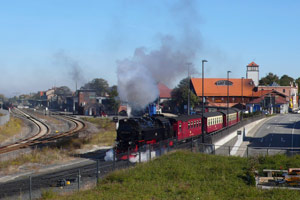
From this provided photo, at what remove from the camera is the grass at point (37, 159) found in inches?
1120

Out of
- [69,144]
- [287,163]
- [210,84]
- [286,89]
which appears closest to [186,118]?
[69,144]

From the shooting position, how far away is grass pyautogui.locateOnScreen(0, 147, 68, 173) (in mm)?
28438

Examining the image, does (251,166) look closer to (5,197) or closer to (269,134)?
(5,197)

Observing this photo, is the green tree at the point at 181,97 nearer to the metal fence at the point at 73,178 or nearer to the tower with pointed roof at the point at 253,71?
the tower with pointed roof at the point at 253,71

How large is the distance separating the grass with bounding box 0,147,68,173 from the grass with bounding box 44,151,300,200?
11.1 m

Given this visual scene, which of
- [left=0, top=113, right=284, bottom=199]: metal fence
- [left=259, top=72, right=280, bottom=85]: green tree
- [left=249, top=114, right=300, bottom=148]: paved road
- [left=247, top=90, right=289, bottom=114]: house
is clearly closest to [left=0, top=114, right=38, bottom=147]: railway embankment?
[left=0, top=113, right=284, bottom=199]: metal fence

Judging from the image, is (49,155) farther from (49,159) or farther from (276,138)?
(276,138)

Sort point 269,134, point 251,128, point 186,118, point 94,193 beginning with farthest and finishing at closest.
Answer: point 251,128, point 269,134, point 186,118, point 94,193

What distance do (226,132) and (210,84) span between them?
81370mm

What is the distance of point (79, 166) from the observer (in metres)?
29.3

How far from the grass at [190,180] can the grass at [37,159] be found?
1110cm

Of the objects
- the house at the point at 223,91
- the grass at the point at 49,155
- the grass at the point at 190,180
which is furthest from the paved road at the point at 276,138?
the house at the point at 223,91

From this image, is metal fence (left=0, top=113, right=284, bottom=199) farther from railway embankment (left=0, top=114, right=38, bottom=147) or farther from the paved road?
the paved road

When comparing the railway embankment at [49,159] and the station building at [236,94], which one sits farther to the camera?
the station building at [236,94]
